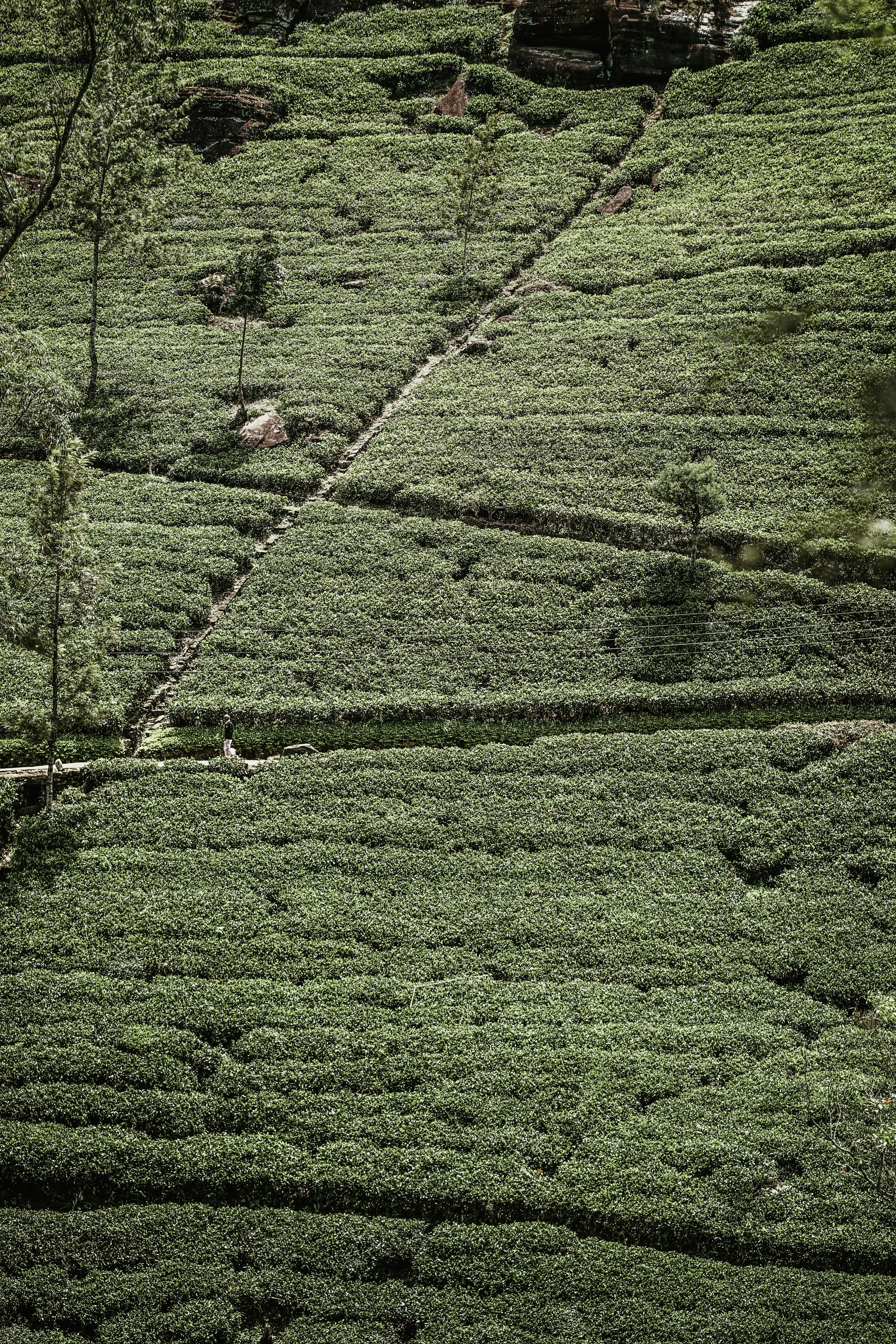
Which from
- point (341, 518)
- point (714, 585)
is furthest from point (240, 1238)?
point (341, 518)

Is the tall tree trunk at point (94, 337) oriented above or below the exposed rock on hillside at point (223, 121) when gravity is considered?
below

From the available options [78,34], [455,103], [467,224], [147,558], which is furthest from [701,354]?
[78,34]

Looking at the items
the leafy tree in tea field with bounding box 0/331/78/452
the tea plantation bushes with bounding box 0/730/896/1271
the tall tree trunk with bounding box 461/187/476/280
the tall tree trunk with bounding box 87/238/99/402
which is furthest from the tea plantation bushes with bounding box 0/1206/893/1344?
the tall tree trunk with bounding box 461/187/476/280

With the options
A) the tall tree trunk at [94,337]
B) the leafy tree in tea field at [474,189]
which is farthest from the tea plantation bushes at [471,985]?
the leafy tree in tea field at [474,189]

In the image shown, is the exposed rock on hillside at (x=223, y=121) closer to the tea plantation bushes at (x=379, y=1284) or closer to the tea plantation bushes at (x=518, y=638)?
the tea plantation bushes at (x=518, y=638)

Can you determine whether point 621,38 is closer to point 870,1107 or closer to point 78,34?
point 78,34

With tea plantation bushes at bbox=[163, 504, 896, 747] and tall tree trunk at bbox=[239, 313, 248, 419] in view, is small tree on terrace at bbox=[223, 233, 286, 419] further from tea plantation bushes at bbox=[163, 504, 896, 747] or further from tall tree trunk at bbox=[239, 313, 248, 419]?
tea plantation bushes at bbox=[163, 504, 896, 747]
